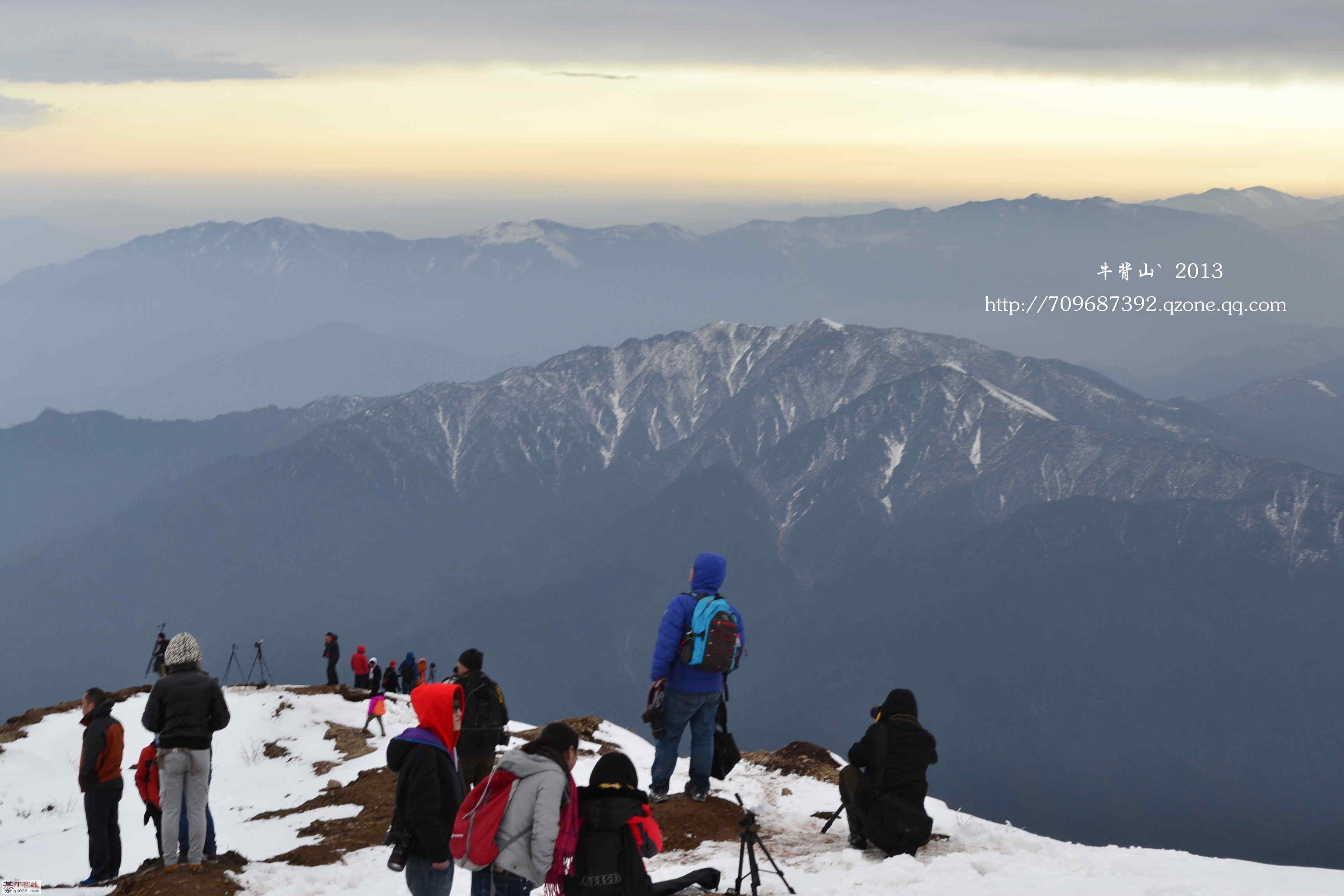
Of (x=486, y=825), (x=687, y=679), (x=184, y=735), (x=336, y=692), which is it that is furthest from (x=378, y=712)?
(x=486, y=825)

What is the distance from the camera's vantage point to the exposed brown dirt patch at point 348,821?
15.1 metres

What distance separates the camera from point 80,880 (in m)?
15.7

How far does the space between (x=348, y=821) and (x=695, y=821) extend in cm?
721

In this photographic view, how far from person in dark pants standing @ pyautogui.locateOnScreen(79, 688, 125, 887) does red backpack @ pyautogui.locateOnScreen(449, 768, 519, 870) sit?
676cm

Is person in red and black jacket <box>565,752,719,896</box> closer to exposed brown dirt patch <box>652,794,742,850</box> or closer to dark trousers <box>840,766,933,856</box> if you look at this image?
exposed brown dirt patch <box>652,794,742,850</box>

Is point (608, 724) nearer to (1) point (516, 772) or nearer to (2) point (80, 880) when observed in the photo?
(2) point (80, 880)

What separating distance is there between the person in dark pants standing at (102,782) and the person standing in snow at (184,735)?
4.76 feet

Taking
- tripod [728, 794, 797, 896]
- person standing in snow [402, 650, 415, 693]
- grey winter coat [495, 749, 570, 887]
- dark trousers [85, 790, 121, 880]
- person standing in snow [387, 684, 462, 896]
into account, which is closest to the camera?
grey winter coat [495, 749, 570, 887]

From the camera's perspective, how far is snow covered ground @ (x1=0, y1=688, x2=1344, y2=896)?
11508 millimetres

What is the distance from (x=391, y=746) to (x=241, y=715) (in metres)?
20.7

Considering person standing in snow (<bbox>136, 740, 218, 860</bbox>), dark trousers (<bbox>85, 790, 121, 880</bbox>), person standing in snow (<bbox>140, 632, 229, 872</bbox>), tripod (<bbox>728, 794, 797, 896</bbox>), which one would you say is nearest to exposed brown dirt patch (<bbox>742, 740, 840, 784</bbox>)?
tripod (<bbox>728, 794, 797, 896</bbox>)

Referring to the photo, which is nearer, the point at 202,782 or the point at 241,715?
the point at 202,782

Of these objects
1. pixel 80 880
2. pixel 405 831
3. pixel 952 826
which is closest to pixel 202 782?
pixel 405 831

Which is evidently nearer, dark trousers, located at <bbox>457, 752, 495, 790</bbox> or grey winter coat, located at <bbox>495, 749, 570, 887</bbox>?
grey winter coat, located at <bbox>495, 749, 570, 887</bbox>
